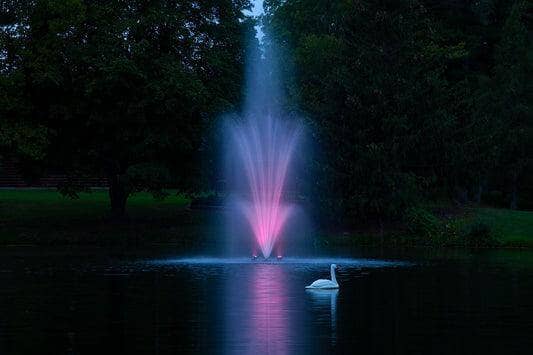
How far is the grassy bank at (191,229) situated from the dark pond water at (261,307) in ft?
35.1

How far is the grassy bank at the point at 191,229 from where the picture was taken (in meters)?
51.6

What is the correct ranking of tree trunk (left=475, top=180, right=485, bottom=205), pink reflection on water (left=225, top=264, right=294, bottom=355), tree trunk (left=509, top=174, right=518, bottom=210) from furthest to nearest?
tree trunk (left=475, top=180, right=485, bottom=205)
tree trunk (left=509, top=174, right=518, bottom=210)
pink reflection on water (left=225, top=264, right=294, bottom=355)

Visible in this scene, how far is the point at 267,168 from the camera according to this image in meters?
54.1

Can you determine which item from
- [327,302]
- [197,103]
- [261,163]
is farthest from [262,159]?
[327,302]

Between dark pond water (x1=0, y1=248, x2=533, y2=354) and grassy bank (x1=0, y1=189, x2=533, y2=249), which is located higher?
grassy bank (x1=0, y1=189, x2=533, y2=249)

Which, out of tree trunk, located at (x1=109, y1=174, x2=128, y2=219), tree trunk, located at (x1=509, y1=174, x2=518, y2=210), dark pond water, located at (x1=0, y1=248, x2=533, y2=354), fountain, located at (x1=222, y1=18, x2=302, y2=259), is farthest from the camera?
tree trunk, located at (x1=509, y1=174, x2=518, y2=210)

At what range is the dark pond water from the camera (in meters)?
19.4

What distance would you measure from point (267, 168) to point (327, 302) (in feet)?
90.5

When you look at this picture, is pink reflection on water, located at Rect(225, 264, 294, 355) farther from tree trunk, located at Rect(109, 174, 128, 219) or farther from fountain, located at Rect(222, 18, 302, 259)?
tree trunk, located at Rect(109, 174, 128, 219)

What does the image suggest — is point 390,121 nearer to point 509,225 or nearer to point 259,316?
point 509,225

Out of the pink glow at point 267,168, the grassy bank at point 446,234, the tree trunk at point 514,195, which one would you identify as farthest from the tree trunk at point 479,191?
the pink glow at point 267,168

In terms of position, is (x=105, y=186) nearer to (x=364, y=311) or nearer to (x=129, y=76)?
(x=129, y=76)

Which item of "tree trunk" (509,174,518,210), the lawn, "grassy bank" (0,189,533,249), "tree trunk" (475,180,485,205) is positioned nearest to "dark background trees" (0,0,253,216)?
"grassy bank" (0,189,533,249)

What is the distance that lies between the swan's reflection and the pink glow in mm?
21417
